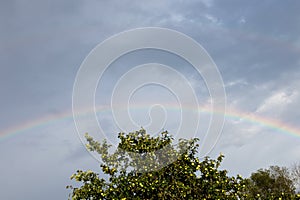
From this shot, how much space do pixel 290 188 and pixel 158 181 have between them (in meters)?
38.9

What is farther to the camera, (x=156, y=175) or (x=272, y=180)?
(x=272, y=180)

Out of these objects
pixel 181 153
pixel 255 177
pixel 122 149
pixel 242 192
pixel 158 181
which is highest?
pixel 255 177

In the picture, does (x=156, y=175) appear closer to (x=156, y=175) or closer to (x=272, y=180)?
(x=156, y=175)

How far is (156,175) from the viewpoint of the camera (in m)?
17.2

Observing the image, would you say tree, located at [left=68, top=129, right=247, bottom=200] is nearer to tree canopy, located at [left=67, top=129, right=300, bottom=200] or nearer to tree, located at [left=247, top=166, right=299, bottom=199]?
tree canopy, located at [left=67, top=129, right=300, bottom=200]

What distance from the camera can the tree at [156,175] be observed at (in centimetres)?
1686

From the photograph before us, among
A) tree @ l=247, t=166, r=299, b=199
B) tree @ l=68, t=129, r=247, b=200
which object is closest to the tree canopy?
tree @ l=68, t=129, r=247, b=200

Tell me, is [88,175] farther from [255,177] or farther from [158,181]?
[255,177]

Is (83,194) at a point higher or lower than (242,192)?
higher

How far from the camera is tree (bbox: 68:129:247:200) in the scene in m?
16.9

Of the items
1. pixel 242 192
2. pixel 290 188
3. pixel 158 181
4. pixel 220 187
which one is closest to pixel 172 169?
pixel 158 181

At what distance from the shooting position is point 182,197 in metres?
16.7

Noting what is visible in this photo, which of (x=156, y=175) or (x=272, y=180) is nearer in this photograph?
(x=156, y=175)

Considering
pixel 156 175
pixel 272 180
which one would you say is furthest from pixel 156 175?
pixel 272 180
